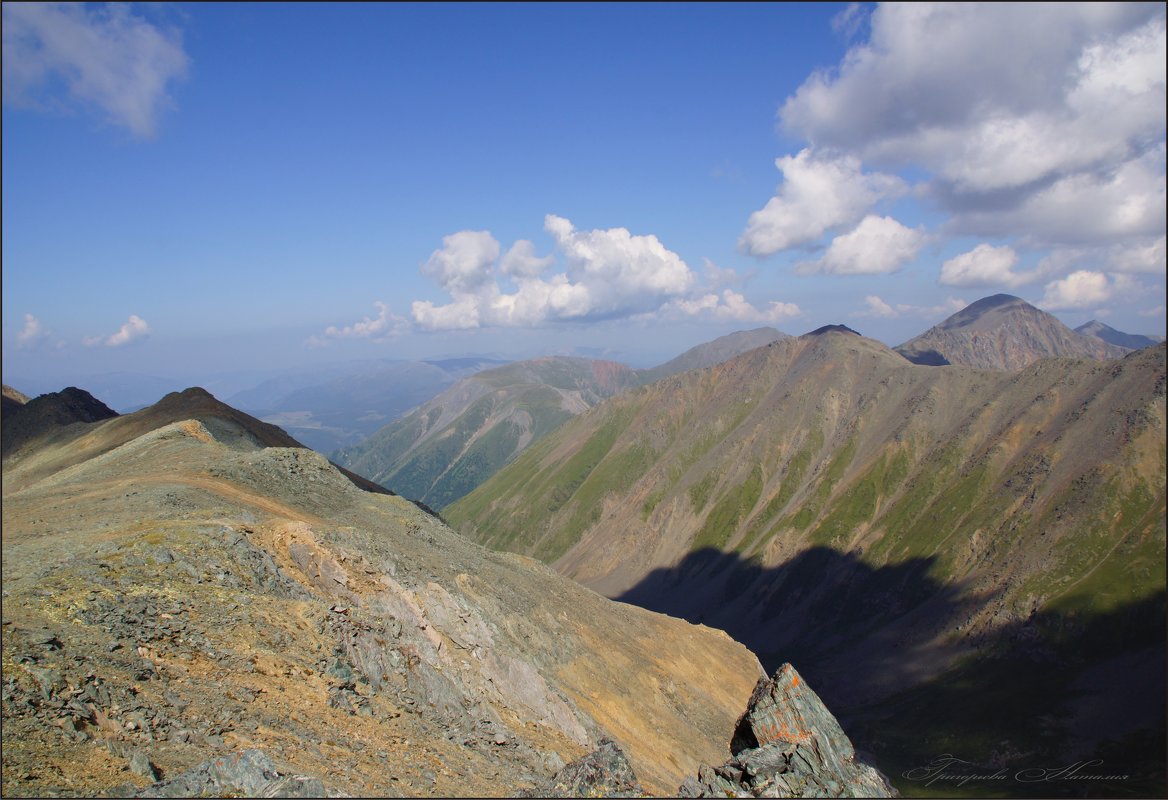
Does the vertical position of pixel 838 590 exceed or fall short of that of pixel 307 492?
it falls short

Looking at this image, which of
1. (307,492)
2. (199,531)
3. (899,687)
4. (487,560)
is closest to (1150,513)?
(899,687)

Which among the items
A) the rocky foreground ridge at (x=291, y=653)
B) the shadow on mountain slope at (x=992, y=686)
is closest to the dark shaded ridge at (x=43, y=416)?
the rocky foreground ridge at (x=291, y=653)

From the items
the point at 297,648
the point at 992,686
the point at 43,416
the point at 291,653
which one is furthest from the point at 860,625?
the point at 43,416

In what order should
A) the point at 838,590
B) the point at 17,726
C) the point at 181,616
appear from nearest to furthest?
the point at 17,726, the point at 181,616, the point at 838,590

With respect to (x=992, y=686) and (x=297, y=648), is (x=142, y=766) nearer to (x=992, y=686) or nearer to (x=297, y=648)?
(x=297, y=648)

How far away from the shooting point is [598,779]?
24594 mm

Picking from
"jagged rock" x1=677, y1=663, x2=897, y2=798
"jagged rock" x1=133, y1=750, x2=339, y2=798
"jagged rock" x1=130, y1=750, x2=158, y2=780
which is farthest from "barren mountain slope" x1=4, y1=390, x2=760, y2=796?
"jagged rock" x1=677, y1=663, x2=897, y2=798

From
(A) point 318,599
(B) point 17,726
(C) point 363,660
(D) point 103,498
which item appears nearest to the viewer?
(B) point 17,726

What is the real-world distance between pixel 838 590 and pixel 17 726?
199m

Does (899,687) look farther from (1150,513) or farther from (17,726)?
(17,726)

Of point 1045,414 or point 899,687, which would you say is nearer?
point 899,687

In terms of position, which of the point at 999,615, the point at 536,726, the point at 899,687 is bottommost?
the point at 899,687

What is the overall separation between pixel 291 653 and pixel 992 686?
148 m

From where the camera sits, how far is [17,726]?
63.9 feet
